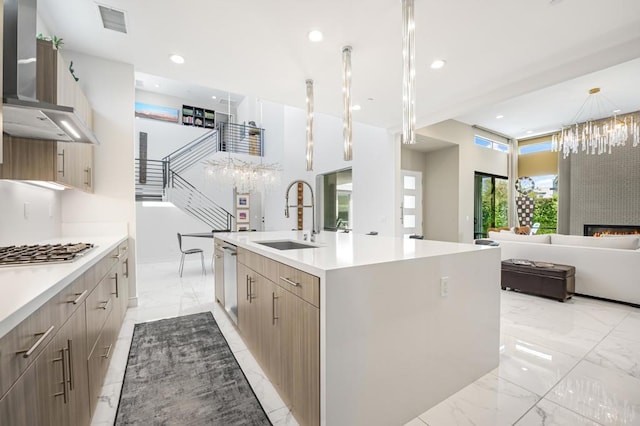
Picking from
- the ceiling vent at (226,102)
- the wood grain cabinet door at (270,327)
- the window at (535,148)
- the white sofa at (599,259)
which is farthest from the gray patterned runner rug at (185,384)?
the window at (535,148)

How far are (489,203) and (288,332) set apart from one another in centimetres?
810

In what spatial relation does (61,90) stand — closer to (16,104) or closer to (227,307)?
(16,104)

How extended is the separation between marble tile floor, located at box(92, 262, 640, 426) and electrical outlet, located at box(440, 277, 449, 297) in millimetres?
672

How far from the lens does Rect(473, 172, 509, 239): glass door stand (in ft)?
24.6

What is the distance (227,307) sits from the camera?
303 centimetres

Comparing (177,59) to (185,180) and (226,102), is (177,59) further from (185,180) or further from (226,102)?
(226,102)

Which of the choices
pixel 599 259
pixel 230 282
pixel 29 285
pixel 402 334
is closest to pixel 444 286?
pixel 402 334

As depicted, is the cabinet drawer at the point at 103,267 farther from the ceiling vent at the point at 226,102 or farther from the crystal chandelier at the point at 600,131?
the ceiling vent at the point at 226,102

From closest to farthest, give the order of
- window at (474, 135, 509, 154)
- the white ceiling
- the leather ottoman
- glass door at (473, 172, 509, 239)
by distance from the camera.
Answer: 1. the white ceiling
2. the leather ottoman
3. window at (474, 135, 509, 154)
4. glass door at (473, 172, 509, 239)

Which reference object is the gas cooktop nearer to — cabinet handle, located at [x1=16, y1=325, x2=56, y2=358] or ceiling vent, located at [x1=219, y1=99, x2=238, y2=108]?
cabinet handle, located at [x1=16, y1=325, x2=56, y2=358]

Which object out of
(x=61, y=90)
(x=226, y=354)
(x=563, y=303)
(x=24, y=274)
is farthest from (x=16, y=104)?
(x=563, y=303)

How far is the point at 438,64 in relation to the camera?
332 centimetres

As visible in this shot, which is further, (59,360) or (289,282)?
(289,282)

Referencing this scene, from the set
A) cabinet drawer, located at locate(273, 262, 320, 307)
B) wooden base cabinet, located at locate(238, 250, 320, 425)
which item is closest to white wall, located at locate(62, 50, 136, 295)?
wooden base cabinet, located at locate(238, 250, 320, 425)
